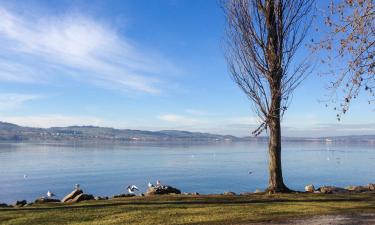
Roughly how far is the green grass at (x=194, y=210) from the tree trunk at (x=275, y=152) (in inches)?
65.1

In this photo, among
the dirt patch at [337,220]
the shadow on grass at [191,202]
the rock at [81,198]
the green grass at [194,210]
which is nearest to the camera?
the dirt patch at [337,220]

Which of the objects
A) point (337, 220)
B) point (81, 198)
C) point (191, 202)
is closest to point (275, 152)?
point (191, 202)

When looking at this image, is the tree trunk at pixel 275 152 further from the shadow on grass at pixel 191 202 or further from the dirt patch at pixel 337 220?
the dirt patch at pixel 337 220

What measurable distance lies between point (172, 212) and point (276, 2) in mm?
10646

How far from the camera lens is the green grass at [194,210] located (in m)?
11.9

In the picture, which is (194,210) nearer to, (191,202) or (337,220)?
(191,202)

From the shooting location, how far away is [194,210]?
13.2 m

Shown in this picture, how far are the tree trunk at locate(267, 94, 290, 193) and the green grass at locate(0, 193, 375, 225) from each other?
1654mm

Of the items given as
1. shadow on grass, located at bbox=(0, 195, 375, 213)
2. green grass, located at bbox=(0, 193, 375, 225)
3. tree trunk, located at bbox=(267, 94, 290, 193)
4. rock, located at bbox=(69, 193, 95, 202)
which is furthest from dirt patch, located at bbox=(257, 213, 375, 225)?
rock, located at bbox=(69, 193, 95, 202)

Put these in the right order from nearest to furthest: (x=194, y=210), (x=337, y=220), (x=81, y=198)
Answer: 1. (x=337, y=220)
2. (x=194, y=210)
3. (x=81, y=198)

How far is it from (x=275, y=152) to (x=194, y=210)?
6.44 metres

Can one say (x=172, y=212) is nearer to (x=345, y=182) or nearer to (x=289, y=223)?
(x=289, y=223)

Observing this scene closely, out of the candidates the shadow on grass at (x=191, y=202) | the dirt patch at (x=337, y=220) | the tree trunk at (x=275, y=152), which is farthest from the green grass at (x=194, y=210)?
the tree trunk at (x=275, y=152)

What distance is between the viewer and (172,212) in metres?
12.9
